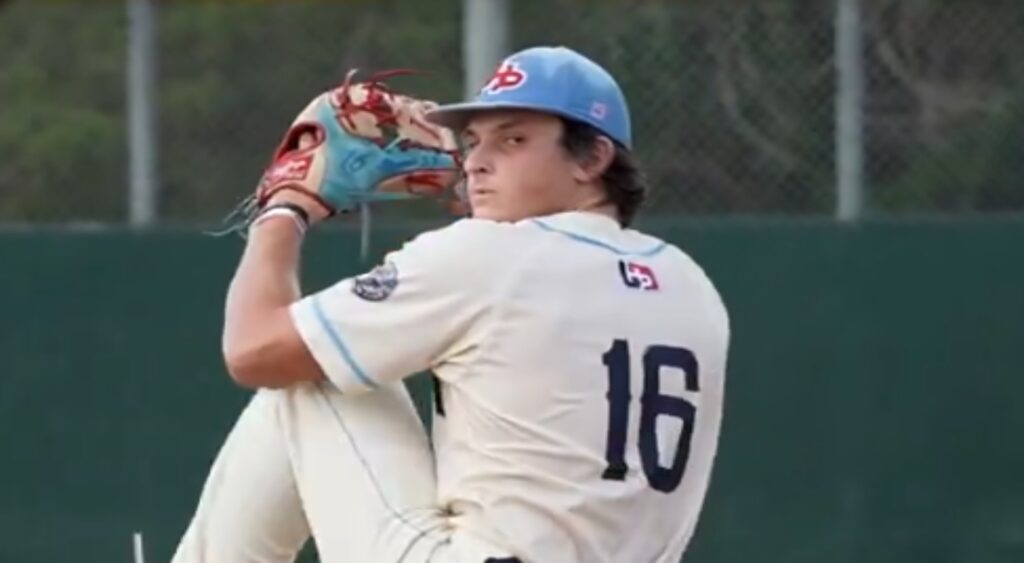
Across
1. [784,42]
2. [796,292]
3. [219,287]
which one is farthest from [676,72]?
[219,287]

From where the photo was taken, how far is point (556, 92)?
3773 millimetres

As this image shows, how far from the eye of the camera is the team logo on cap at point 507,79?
379cm

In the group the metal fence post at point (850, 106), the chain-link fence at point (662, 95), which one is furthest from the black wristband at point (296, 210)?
the metal fence post at point (850, 106)

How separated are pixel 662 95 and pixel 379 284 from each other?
12.5ft

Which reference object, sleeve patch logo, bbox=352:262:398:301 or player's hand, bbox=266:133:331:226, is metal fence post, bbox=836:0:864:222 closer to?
player's hand, bbox=266:133:331:226

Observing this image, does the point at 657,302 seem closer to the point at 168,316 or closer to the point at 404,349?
the point at 404,349

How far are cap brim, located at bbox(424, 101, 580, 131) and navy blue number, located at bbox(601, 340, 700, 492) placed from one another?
33cm

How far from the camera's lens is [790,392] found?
6.90 meters

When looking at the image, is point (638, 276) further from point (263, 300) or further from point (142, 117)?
point (142, 117)

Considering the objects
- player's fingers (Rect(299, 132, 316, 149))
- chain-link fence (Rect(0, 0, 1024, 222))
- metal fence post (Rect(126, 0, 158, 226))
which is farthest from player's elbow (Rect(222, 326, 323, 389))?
metal fence post (Rect(126, 0, 158, 226))

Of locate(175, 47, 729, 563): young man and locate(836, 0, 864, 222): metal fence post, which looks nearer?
locate(175, 47, 729, 563): young man

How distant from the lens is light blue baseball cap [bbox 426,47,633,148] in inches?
148

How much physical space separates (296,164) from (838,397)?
318 cm

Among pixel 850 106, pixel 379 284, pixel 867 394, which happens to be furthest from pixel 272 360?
pixel 850 106
